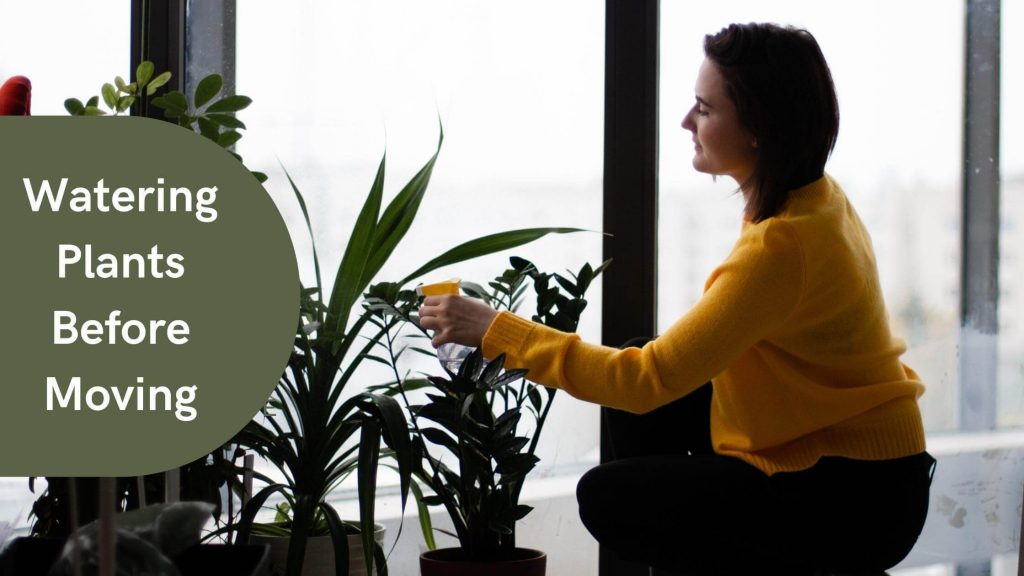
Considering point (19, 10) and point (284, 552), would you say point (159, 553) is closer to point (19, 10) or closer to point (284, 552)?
point (284, 552)

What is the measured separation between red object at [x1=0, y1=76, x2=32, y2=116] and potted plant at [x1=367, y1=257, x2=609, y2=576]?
61 cm

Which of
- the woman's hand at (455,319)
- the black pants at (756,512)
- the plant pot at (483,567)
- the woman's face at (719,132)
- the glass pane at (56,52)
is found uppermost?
the glass pane at (56,52)

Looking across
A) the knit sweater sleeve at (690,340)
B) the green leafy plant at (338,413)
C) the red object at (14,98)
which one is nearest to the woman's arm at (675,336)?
the knit sweater sleeve at (690,340)

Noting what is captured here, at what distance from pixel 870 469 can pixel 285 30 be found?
5.20 ft

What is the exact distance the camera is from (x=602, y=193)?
2209mm

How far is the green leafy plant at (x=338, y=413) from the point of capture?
1.60m

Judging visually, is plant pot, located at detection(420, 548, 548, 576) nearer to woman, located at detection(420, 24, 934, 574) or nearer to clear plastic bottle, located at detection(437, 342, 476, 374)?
woman, located at detection(420, 24, 934, 574)

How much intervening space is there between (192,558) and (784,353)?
873 mm

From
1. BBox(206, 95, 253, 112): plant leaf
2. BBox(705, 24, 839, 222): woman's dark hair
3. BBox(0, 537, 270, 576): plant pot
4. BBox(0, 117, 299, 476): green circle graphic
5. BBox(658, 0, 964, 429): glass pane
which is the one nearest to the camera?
BBox(0, 117, 299, 476): green circle graphic

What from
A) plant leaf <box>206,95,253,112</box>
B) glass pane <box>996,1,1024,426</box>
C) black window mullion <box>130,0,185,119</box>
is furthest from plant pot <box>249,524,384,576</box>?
glass pane <box>996,1,1024,426</box>

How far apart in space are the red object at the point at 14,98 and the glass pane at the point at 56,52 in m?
0.68

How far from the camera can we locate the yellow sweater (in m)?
1.35

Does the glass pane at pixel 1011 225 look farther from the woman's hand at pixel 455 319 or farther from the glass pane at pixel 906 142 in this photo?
the woman's hand at pixel 455 319

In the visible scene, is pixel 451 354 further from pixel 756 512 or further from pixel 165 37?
pixel 165 37
